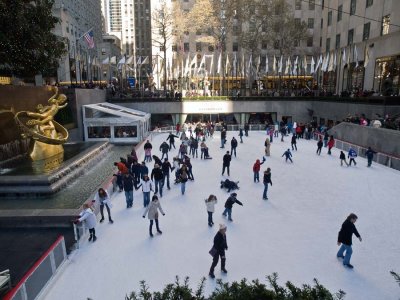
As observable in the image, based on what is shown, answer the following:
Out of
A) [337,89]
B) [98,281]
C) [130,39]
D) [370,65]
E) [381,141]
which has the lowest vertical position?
[98,281]

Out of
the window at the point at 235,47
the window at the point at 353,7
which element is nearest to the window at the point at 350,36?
the window at the point at 353,7

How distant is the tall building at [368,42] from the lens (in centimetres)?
2625

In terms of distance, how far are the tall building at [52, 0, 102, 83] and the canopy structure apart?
1516 cm

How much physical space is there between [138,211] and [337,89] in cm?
3357

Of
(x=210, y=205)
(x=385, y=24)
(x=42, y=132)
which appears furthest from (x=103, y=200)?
(x=385, y=24)

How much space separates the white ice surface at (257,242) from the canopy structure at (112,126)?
12.2 meters

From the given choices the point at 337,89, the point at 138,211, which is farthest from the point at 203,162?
the point at 337,89

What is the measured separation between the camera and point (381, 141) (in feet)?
57.6

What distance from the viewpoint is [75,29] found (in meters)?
58.7

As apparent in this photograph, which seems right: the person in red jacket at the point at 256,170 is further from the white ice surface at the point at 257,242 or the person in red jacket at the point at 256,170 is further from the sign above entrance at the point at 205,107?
the sign above entrance at the point at 205,107

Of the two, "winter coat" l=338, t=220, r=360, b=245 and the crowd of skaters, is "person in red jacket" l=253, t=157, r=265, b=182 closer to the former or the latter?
the crowd of skaters

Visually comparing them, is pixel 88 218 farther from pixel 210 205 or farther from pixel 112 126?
pixel 112 126

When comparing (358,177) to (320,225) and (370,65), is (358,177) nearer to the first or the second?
(320,225)

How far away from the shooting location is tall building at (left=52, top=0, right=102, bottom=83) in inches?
1815
